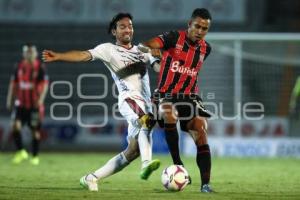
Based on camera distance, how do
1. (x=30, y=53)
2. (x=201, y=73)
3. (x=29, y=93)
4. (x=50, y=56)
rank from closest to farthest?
(x=50, y=56)
(x=30, y=53)
(x=29, y=93)
(x=201, y=73)

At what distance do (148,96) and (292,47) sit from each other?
9.30 meters

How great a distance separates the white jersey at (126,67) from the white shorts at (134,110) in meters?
0.06

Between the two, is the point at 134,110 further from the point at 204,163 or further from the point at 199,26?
the point at 199,26

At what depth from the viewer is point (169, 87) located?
8.45 meters

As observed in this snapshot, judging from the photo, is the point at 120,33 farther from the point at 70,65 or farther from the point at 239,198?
the point at 70,65

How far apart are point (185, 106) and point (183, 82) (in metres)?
0.26

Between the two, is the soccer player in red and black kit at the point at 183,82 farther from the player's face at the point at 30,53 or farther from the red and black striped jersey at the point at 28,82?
the red and black striped jersey at the point at 28,82

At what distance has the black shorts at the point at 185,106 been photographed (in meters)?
8.29

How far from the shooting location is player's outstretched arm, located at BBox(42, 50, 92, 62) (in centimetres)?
767

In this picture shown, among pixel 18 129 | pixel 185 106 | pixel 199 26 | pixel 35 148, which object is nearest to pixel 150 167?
pixel 185 106

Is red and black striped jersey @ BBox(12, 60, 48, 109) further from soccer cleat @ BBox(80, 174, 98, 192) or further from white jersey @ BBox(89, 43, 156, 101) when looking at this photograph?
soccer cleat @ BBox(80, 174, 98, 192)

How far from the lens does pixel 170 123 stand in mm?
8406

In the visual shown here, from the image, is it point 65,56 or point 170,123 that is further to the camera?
point 170,123

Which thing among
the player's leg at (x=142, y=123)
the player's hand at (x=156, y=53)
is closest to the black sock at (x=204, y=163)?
the player's leg at (x=142, y=123)
